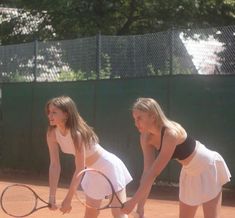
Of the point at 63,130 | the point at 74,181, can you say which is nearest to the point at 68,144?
the point at 63,130

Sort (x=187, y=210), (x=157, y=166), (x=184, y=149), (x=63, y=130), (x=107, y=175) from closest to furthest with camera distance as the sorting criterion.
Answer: (x=157, y=166) < (x=184, y=149) < (x=187, y=210) < (x=63, y=130) < (x=107, y=175)

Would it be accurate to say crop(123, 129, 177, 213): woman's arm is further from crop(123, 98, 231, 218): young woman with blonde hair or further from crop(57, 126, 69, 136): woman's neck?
crop(57, 126, 69, 136): woman's neck

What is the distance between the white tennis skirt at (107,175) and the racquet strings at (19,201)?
0.51 meters

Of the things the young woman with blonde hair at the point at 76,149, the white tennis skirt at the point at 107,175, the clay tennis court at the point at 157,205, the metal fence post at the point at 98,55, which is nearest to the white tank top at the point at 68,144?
the young woman with blonde hair at the point at 76,149

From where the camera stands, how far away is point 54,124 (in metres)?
5.74

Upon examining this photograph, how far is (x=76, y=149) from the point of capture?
18.5ft

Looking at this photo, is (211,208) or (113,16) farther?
(113,16)

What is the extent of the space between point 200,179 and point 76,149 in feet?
3.43

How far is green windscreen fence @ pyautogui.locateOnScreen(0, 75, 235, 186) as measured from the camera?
37.2ft

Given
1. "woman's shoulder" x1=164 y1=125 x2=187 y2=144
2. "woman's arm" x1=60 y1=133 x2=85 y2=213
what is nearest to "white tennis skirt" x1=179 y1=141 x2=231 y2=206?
"woman's shoulder" x1=164 y1=125 x2=187 y2=144

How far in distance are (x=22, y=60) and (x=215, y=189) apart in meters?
10.2

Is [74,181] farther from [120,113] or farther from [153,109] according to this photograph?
[120,113]

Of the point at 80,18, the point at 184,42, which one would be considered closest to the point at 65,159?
the point at 184,42

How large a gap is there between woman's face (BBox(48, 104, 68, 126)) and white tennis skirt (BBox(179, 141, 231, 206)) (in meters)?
1.08
